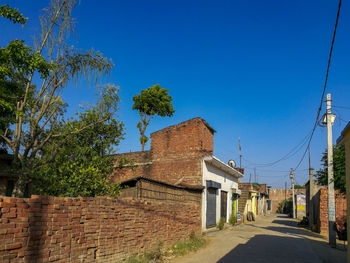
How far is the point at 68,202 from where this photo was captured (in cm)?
621

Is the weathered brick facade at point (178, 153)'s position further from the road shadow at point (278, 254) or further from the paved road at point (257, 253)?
the road shadow at point (278, 254)

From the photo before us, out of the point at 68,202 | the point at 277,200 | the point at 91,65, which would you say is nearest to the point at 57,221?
the point at 68,202

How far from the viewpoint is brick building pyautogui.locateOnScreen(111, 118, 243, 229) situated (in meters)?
16.6

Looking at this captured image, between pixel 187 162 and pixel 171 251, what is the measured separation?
6.84 m

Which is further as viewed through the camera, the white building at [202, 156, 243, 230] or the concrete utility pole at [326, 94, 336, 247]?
the white building at [202, 156, 243, 230]

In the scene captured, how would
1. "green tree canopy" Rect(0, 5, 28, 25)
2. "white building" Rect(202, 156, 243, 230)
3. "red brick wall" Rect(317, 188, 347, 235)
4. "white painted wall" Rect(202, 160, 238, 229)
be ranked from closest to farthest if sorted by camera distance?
"green tree canopy" Rect(0, 5, 28, 25) → "white painted wall" Rect(202, 160, 238, 229) → "white building" Rect(202, 156, 243, 230) → "red brick wall" Rect(317, 188, 347, 235)

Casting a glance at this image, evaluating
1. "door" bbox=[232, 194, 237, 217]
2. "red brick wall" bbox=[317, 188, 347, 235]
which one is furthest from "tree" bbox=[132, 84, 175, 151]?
"red brick wall" bbox=[317, 188, 347, 235]

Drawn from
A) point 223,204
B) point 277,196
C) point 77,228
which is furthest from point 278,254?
point 277,196

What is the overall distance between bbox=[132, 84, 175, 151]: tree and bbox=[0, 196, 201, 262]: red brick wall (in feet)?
70.1

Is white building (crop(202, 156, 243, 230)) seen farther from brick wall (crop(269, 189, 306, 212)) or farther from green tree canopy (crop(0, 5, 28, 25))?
brick wall (crop(269, 189, 306, 212))

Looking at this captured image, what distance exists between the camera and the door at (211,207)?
17.4 m

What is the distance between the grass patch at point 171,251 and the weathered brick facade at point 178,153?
4277mm

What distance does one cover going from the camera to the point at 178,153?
56.8 feet

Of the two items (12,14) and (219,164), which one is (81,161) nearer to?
(12,14)
